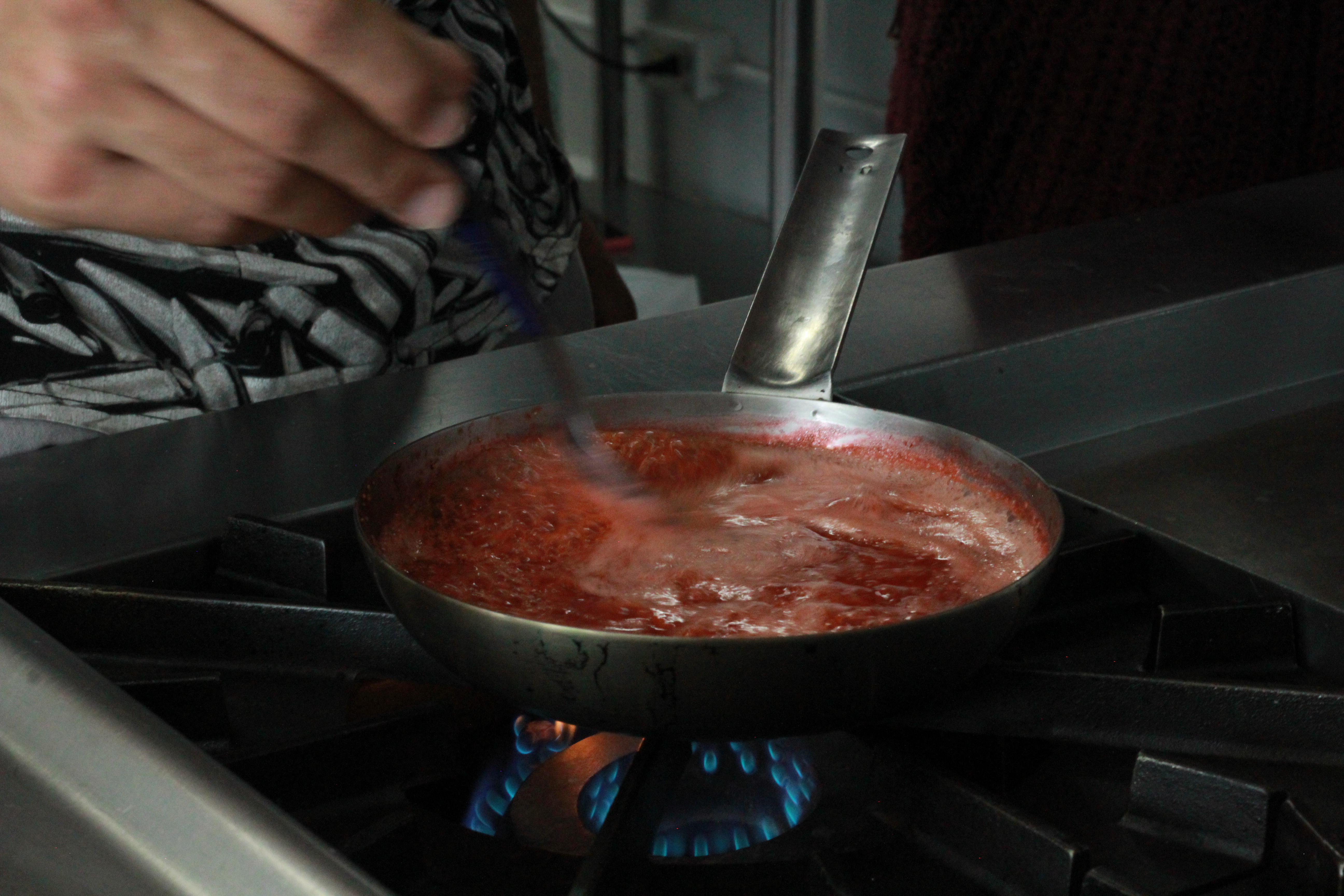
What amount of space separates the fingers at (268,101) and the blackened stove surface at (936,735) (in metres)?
0.15

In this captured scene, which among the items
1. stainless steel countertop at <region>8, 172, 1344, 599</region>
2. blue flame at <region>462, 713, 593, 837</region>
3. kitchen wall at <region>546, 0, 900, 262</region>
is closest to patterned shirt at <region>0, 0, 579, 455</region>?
stainless steel countertop at <region>8, 172, 1344, 599</region>

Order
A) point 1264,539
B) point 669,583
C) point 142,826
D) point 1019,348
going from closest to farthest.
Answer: point 142,826
point 669,583
point 1264,539
point 1019,348

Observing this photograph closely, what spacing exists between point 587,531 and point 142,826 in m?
0.20

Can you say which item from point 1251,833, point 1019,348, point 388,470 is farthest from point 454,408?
point 1251,833

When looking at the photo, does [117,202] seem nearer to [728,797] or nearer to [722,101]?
[728,797]

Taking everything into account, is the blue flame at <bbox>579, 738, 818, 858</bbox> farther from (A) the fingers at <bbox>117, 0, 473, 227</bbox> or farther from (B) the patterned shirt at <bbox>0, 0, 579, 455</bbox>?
(B) the patterned shirt at <bbox>0, 0, 579, 455</bbox>

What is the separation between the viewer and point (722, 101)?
2.91 m

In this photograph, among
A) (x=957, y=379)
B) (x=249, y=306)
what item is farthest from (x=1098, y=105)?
(x=249, y=306)

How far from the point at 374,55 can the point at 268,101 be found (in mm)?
35

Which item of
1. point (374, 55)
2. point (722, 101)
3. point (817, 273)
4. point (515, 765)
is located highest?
point (374, 55)

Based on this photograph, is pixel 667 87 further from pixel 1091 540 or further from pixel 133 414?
pixel 1091 540

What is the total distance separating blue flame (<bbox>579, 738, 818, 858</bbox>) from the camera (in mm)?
403

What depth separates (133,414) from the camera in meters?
0.75

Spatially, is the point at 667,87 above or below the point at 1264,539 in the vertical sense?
below
